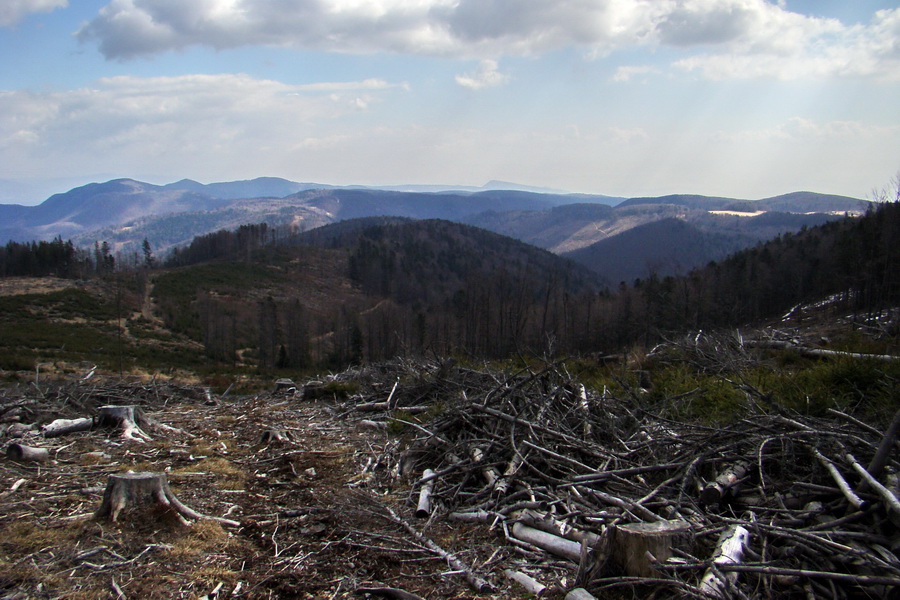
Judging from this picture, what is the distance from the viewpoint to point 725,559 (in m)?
3.34

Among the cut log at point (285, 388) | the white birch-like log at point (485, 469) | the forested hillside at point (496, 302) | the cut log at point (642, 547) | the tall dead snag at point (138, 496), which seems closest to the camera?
the cut log at point (642, 547)

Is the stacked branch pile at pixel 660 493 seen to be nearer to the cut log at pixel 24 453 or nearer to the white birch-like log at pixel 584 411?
the white birch-like log at pixel 584 411

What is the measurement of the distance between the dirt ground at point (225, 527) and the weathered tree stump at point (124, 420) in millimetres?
187

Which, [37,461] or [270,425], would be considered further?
[270,425]

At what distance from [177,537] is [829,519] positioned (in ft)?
17.4

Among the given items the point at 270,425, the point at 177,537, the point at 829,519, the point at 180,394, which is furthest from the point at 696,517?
the point at 180,394

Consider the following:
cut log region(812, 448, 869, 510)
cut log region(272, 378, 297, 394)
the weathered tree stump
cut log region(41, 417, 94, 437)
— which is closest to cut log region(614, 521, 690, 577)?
cut log region(812, 448, 869, 510)

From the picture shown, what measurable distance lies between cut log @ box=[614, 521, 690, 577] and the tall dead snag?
3.85 m

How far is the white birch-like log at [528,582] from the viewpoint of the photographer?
3.80m

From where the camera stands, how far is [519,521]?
4789mm

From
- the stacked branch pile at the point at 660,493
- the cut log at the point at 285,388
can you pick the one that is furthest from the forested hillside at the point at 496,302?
the stacked branch pile at the point at 660,493

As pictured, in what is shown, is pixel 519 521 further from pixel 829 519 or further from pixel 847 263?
pixel 847 263

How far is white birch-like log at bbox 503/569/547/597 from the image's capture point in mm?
3804

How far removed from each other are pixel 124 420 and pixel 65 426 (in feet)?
2.56
